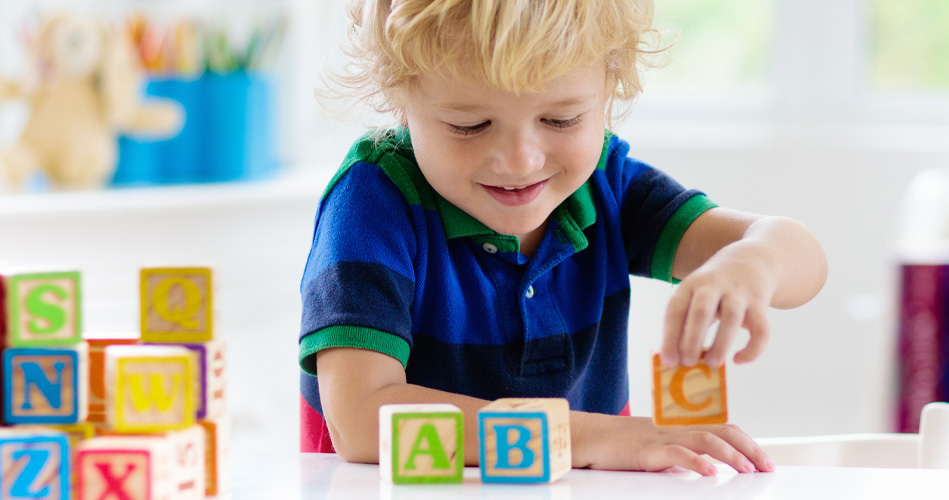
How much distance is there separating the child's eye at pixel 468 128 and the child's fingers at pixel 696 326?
0.83 ft

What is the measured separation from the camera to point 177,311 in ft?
1.92

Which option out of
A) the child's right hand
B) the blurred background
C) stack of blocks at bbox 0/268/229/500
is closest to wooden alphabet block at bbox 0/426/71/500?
stack of blocks at bbox 0/268/229/500

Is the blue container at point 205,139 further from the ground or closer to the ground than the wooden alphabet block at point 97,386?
further from the ground

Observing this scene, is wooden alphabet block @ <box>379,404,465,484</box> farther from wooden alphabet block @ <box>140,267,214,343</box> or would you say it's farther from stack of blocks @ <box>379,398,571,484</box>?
wooden alphabet block @ <box>140,267,214,343</box>

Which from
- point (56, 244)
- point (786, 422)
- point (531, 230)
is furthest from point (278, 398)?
point (531, 230)

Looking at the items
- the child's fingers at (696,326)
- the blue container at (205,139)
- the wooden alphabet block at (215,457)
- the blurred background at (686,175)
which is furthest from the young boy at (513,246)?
the blue container at (205,139)

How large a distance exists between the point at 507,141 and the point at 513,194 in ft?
0.23

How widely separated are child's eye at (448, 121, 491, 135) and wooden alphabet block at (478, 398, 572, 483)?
0.28 m

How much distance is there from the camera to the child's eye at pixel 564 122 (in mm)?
814

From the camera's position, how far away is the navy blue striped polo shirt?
30.8 inches

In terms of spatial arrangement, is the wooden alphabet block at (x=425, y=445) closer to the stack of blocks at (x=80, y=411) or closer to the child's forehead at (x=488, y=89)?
the stack of blocks at (x=80, y=411)

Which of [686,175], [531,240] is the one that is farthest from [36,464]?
[686,175]

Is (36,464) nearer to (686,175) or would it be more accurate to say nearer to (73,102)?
(73,102)

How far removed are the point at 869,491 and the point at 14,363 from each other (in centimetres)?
48
